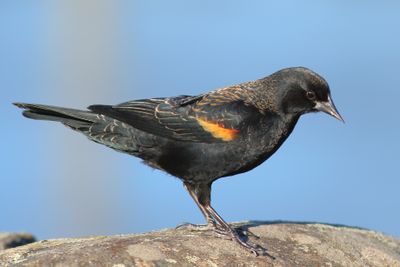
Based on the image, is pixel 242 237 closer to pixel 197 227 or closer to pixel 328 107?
pixel 197 227

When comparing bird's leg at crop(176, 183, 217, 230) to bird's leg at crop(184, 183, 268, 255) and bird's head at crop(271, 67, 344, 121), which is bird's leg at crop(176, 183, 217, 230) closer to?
bird's leg at crop(184, 183, 268, 255)

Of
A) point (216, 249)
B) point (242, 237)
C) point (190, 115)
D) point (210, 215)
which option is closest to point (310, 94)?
point (190, 115)

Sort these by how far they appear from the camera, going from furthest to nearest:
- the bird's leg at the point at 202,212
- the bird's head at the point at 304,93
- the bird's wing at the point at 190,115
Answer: the bird's head at the point at 304,93 → the bird's wing at the point at 190,115 → the bird's leg at the point at 202,212

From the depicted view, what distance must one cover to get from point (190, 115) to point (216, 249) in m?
1.64

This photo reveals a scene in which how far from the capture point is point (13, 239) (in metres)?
6.77

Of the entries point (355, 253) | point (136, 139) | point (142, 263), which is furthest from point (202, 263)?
point (136, 139)

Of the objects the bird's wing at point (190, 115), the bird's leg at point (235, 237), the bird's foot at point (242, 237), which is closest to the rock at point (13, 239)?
the bird's wing at point (190, 115)

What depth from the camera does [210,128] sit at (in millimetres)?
6578

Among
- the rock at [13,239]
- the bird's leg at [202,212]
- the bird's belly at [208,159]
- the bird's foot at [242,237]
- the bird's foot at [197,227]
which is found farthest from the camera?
the rock at [13,239]

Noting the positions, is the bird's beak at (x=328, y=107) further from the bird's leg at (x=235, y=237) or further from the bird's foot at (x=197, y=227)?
the bird's foot at (x=197, y=227)

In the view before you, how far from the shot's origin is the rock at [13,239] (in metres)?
6.64

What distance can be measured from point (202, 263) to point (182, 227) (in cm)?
105

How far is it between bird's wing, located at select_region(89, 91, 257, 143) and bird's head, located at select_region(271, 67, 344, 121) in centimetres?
34

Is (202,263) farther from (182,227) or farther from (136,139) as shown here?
(136,139)
